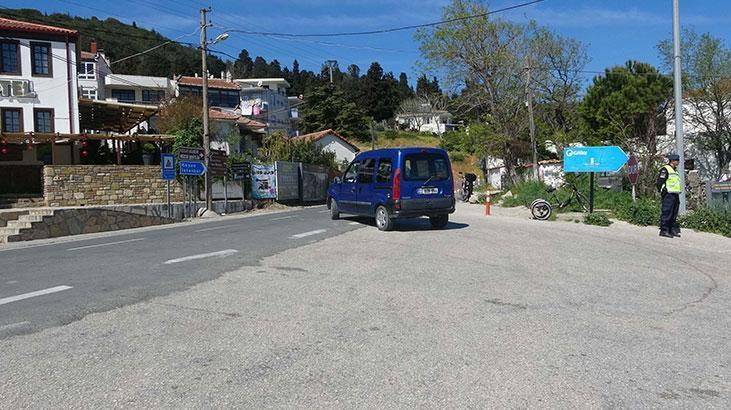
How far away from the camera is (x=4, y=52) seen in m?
33.3

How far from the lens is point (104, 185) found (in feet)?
92.8

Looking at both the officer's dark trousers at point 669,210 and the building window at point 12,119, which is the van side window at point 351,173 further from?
the building window at point 12,119

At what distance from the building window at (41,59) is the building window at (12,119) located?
7.84ft

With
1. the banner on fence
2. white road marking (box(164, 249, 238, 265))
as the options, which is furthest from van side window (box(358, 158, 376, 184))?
the banner on fence

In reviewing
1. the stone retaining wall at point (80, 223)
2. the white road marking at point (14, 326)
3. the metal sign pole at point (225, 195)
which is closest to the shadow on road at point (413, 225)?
the stone retaining wall at point (80, 223)

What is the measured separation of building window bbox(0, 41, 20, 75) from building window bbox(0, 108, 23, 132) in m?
2.06

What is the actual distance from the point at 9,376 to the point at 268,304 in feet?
9.55

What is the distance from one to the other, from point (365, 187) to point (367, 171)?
422 millimetres

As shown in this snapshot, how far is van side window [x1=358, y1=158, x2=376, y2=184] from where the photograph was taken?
15.9m

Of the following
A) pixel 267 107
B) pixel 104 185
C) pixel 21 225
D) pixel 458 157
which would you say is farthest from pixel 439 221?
pixel 458 157

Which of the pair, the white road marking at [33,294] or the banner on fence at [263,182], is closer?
the white road marking at [33,294]

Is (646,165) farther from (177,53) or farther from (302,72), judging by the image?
(302,72)

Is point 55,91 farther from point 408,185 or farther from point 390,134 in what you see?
point 390,134

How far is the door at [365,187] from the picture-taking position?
1582cm
